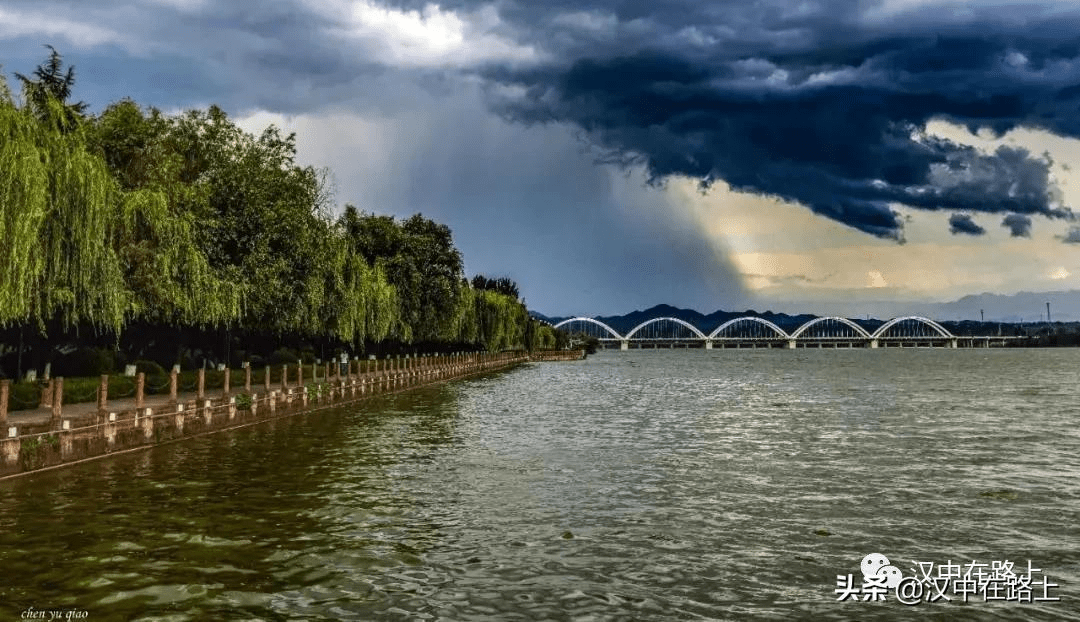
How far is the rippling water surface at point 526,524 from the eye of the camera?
11945mm

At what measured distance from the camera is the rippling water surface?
11945mm

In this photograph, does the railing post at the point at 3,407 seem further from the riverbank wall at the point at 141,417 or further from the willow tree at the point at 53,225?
the willow tree at the point at 53,225

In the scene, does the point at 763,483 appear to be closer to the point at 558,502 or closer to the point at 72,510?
the point at 558,502

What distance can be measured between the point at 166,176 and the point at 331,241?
595 inches

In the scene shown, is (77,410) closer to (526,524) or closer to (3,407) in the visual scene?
(3,407)

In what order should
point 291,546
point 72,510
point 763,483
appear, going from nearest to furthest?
1. point 291,546
2. point 72,510
3. point 763,483

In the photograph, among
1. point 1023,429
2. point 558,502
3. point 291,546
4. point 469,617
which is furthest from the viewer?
point 1023,429

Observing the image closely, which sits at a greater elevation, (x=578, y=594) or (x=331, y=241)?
(x=331, y=241)

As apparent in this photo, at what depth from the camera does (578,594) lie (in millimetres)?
12273

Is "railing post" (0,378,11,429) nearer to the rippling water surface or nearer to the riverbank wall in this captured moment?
the riverbank wall

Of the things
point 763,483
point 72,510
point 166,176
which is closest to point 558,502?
point 763,483

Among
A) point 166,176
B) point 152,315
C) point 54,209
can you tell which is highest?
point 166,176

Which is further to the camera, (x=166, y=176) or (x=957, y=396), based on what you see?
(x=957, y=396)

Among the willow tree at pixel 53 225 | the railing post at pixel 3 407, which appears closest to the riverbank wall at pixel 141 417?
the railing post at pixel 3 407
